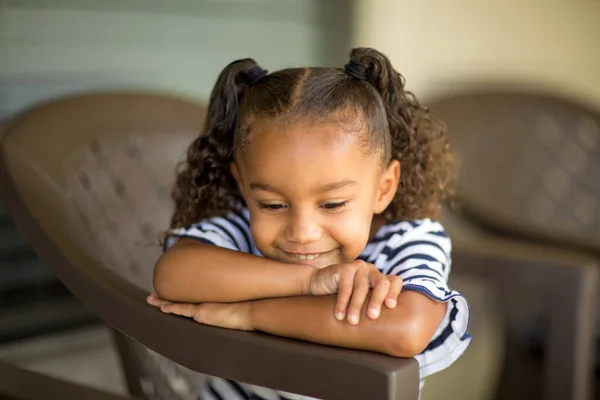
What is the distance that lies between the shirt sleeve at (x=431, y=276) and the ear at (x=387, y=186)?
67 millimetres

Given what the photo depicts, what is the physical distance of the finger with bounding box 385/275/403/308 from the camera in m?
1.00

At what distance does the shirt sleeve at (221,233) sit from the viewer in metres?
1.28

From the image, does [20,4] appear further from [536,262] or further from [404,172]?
[536,262]

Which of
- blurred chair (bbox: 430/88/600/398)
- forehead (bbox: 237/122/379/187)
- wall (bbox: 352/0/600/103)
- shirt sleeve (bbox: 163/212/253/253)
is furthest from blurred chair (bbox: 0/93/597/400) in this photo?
wall (bbox: 352/0/600/103)

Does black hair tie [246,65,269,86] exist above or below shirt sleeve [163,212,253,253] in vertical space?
above

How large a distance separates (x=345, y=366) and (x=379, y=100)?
0.44 metres

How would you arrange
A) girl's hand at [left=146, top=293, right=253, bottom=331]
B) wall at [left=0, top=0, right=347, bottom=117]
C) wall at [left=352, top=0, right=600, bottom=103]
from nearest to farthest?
girl's hand at [left=146, top=293, right=253, bottom=331] → wall at [left=0, top=0, right=347, bottom=117] → wall at [left=352, top=0, right=600, bottom=103]

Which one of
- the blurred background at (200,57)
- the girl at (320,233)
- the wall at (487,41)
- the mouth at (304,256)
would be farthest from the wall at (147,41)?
the mouth at (304,256)

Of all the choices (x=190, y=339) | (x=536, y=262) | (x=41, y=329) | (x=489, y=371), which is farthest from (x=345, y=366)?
(x=489, y=371)

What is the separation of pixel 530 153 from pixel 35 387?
1.70 metres

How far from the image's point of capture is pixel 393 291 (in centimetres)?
102

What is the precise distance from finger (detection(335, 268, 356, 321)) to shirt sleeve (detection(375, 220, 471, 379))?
0.07 meters

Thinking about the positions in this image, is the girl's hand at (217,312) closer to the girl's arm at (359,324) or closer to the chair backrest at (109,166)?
the girl's arm at (359,324)

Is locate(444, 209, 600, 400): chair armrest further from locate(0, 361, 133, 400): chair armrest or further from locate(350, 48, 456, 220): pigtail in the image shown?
locate(0, 361, 133, 400): chair armrest
